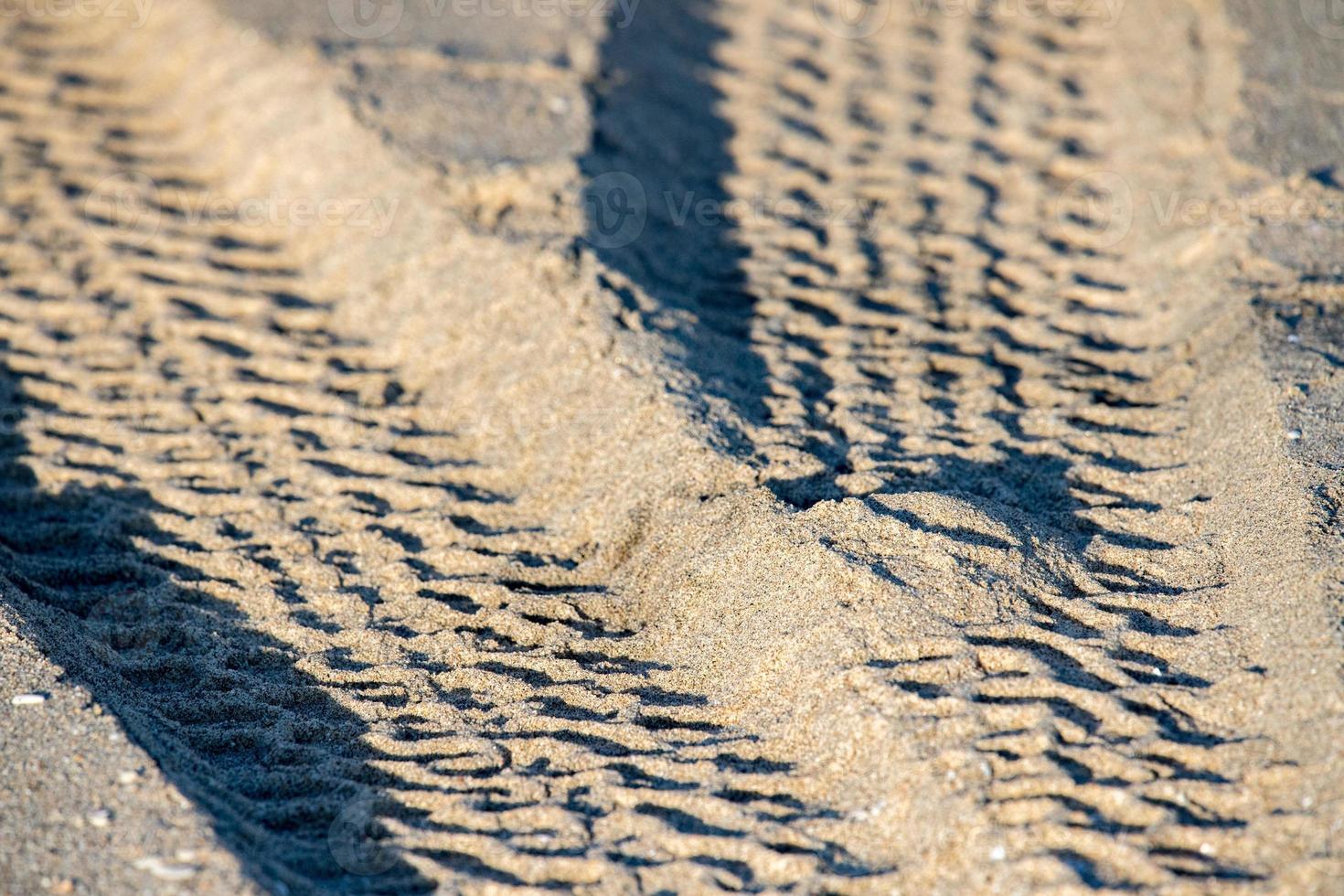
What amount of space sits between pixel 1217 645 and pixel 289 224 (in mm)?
3838

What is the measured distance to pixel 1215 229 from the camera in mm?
4500

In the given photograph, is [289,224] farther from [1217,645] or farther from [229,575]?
[1217,645]

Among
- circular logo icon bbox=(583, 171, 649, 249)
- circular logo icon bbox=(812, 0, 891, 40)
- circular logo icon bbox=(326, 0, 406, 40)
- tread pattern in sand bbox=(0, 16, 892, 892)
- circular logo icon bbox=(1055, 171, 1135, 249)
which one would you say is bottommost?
tread pattern in sand bbox=(0, 16, 892, 892)

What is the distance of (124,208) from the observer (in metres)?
5.03

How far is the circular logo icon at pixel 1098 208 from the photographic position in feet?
15.9

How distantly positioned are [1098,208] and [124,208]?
13.4 ft

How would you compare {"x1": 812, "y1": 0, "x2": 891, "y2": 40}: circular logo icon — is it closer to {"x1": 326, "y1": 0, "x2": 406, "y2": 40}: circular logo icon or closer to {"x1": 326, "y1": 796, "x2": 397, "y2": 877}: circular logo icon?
{"x1": 326, "y1": 0, "x2": 406, "y2": 40}: circular logo icon

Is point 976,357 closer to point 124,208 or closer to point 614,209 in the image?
point 614,209

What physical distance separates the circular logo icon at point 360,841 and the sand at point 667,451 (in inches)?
0.5

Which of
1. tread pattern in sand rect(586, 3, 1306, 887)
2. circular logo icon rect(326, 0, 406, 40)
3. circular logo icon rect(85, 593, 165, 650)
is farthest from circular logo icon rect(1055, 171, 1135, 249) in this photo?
circular logo icon rect(85, 593, 165, 650)

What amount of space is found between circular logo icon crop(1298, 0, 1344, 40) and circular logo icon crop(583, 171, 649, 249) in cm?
330

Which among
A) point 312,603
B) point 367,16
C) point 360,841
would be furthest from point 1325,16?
point 360,841

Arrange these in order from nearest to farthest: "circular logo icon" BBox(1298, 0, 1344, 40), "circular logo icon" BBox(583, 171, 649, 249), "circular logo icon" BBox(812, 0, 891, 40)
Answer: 1. "circular logo icon" BBox(583, 171, 649, 249)
2. "circular logo icon" BBox(1298, 0, 1344, 40)
3. "circular logo icon" BBox(812, 0, 891, 40)

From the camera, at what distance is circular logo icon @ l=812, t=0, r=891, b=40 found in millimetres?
6281
